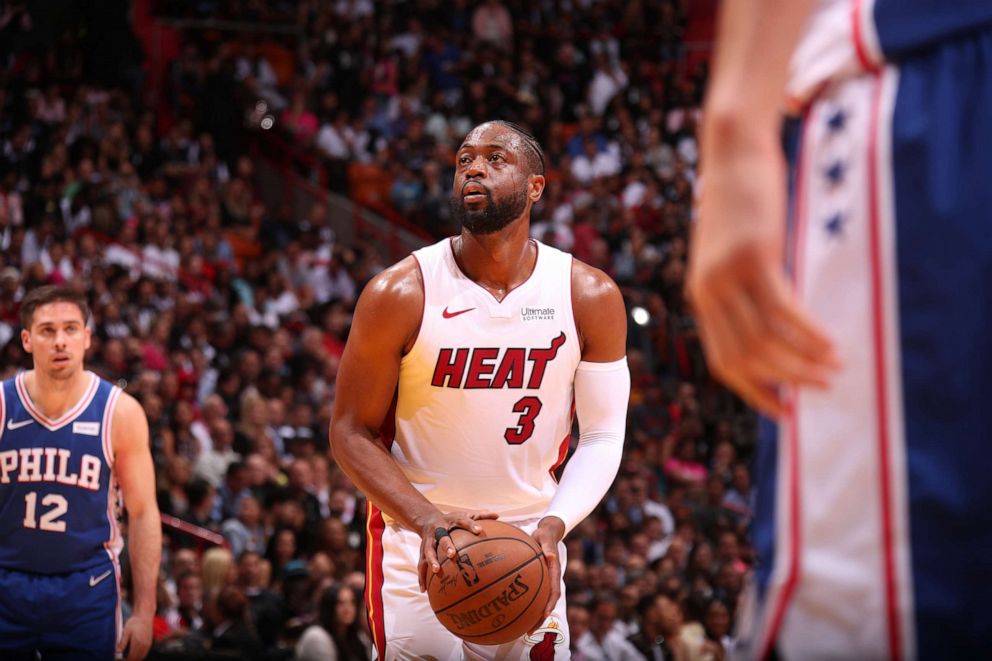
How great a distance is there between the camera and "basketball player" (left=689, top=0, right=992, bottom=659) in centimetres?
136

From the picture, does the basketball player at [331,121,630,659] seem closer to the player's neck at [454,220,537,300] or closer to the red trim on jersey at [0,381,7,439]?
the player's neck at [454,220,537,300]

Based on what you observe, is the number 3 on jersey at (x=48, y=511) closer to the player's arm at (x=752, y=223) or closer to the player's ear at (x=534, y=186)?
the player's ear at (x=534, y=186)

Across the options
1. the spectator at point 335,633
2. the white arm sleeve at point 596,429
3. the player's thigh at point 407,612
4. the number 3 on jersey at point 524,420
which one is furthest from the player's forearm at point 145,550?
the spectator at point 335,633

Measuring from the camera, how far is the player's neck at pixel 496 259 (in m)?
4.58

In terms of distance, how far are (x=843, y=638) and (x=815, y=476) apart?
18cm

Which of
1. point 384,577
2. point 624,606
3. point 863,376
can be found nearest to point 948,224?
point 863,376

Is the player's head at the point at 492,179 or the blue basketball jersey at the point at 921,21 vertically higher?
the player's head at the point at 492,179

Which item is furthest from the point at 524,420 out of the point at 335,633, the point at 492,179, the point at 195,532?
the point at 195,532

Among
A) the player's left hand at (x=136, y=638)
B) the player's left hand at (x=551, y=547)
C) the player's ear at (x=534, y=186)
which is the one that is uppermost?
the player's ear at (x=534, y=186)

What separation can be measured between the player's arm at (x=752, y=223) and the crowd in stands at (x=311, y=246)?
6.47 m

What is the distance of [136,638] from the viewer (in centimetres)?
540

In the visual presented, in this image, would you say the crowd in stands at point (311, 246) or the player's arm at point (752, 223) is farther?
the crowd in stands at point (311, 246)

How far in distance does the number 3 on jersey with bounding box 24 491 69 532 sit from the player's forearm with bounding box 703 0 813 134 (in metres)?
4.53

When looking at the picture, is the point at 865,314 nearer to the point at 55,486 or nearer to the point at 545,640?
the point at 545,640
